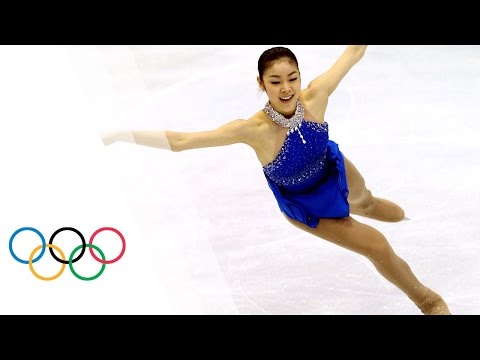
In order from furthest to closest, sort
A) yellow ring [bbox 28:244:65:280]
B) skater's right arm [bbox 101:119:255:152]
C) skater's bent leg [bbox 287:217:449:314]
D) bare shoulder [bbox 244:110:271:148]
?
yellow ring [bbox 28:244:65:280] < skater's bent leg [bbox 287:217:449:314] < bare shoulder [bbox 244:110:271:148] < skater's right arm [bbox 101:119:255:152]

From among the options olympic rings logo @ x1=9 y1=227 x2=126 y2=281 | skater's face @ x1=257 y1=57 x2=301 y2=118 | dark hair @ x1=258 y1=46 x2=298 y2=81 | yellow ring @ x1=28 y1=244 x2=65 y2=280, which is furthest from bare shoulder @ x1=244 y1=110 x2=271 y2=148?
yellow ring @ x1=28 y1=244 x2=65 y2=280

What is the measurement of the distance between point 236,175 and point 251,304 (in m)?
1.37

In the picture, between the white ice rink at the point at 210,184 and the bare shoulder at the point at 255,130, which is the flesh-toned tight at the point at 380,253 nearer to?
the white ice rink at the point at 210,184

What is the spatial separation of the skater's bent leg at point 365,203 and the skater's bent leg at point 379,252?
0.39 m

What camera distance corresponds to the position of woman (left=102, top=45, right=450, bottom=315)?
3.94m

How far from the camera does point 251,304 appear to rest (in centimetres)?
449

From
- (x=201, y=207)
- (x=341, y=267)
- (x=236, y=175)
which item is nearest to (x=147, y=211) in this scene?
(x=201, y=207)

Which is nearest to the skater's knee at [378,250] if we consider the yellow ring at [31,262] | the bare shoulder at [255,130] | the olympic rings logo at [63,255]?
the bare shoulder at [255,130]

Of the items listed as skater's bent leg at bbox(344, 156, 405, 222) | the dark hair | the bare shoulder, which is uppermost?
the dark hair

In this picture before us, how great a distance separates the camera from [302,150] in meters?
4.07

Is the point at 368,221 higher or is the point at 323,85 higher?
the point at 323,85

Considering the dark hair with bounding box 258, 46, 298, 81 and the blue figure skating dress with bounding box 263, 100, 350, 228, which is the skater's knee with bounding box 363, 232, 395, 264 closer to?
the blue figure skating dress with bounding box 263, 100, 350, 228

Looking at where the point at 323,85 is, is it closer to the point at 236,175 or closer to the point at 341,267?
the point at 341,267

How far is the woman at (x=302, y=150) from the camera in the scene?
394cm
